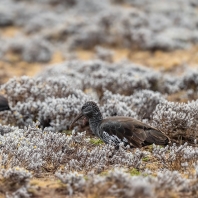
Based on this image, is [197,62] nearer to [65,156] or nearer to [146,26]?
[146,26]

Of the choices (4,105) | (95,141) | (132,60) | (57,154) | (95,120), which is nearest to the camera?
(57,154)

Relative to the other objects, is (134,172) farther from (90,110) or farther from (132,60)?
(132,60)

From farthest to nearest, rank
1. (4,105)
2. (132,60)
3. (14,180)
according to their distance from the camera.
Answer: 1. (132,60)
2. (4,105)
3. (14,180)

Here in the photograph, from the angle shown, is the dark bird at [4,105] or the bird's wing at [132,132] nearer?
the bird's wing at [132,132]

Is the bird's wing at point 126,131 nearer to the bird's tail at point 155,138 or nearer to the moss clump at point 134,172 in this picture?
the bird's tail at point 155,138

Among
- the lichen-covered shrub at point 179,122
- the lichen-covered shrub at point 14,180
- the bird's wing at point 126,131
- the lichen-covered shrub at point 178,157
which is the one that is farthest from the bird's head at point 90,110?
the lichen-covered shrub at point 14,180

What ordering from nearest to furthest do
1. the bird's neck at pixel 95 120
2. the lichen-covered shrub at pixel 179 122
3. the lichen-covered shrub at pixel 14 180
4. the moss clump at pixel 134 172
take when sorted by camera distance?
the lichen-covered shrub at pixel 14 180, the moss clump at pixel 134 172, the bird's neck at pixel 95 120, the lichen-covered shrub at pixel 179 122

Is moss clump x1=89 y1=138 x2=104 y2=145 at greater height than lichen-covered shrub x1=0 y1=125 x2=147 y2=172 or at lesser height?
lesser

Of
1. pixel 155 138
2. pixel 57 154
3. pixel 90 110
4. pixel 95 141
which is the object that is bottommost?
pixel 95 141

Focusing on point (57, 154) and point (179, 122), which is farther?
point (179, 122)

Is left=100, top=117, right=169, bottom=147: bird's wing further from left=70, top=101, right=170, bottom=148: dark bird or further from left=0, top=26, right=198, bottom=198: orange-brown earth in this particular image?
left=0, top=26, right=198, bottom=198: orange-brown earth

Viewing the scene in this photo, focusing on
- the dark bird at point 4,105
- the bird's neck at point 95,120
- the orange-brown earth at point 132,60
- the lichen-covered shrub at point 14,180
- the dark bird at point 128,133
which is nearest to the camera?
the lichen-covered shrub at point 14,180

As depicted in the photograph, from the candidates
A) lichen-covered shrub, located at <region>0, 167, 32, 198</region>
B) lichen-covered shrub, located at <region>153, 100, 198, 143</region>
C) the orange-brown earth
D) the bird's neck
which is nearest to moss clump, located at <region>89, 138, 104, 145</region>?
the bird's neck

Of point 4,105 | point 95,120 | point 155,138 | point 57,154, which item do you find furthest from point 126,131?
point 4,105
